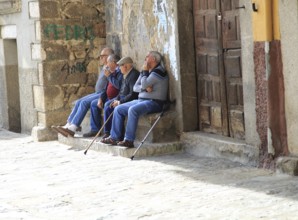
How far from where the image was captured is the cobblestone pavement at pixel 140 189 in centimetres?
629

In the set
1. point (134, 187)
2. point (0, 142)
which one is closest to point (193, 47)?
point (134, 187)

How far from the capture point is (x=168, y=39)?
9766 mm

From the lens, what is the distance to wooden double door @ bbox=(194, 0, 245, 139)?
8703 mm

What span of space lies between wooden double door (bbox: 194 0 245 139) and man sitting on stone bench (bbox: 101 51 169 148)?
1.62 feet

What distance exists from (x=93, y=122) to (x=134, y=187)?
339 cm

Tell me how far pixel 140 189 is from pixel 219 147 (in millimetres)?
1729

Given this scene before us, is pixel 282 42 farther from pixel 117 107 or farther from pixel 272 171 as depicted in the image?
pixel 117 107

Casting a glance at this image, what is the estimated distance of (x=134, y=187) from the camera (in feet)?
24.5

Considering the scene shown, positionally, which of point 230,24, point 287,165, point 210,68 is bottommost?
point 287,165

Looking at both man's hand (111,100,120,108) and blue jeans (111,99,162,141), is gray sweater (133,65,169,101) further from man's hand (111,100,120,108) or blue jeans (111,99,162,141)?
man's hand (111,100,120,108)

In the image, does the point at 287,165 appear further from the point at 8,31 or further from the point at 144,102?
the point at 8,31

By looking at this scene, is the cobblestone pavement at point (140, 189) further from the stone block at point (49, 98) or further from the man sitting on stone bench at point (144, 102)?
the stone block at point (49, 98)

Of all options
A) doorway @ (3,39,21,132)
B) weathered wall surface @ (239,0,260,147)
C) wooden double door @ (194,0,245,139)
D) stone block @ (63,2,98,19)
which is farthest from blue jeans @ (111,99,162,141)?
doorway @ (3,39,21,132)

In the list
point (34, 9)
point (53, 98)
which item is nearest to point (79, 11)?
point (34, 9)
